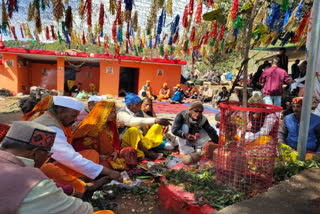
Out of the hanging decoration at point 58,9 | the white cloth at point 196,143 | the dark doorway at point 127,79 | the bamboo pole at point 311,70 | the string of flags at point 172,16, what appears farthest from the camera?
the dark doorway at point 127,79

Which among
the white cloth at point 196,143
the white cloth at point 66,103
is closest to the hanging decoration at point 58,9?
Answer: the white cloth at point 66,103

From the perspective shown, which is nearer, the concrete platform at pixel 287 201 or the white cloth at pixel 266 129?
the concrete platform at pixel 287 201

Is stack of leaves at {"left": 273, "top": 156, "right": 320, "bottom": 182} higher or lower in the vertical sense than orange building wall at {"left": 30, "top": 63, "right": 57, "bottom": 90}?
lower

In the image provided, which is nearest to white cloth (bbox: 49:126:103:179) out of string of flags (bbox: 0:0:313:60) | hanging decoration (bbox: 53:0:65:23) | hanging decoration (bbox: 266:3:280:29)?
string of flags (bbox: 0:0:313:60)

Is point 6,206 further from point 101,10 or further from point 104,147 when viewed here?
point 101,10

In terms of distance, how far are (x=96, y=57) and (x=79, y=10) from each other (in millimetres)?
8239

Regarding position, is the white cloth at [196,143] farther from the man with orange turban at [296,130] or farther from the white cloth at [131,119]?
the man with orange turban at [296,130]

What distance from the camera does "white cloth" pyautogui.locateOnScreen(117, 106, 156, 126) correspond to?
3.77 meters

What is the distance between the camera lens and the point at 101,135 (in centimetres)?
323

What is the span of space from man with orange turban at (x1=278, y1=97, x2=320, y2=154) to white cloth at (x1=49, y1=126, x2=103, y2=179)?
2912 millimetres

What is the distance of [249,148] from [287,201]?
51cm

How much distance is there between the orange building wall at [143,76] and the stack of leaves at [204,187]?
13.6m

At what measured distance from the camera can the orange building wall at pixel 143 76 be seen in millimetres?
15320

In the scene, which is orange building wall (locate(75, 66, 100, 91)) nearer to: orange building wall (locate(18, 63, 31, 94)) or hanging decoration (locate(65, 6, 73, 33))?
orange building wall (locate(18, 63, 31, 94))
